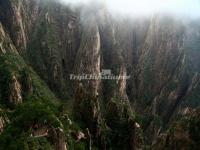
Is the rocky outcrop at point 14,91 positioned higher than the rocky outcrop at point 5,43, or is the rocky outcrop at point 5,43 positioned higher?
the rocky outcrop at point 5,43

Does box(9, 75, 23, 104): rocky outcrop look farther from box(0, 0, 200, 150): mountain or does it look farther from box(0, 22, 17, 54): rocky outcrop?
box(0, 22, 17, 54): rocky outcrop

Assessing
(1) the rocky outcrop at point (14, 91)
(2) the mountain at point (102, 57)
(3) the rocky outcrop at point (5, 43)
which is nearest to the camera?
(1) the rocky outcrop at point (14, 91)

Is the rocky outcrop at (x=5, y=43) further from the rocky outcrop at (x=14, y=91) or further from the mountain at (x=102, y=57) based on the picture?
the rocky outcrop at (x=14, y=91)

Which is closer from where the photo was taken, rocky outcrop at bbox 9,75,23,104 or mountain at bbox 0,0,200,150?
rocky outcrop at bbox 9,75,23,104

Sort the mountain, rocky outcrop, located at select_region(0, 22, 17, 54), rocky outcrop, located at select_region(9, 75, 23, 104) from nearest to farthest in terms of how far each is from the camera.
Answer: rocky outcrop, located at select_region(9, 75, 23, 104)
rocky outcrop, located at select_region(0, 22, 17, 54)
the mountain

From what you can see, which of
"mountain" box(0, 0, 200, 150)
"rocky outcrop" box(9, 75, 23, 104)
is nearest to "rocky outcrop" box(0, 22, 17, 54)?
"mountain" box(0, 0, 200, 150)

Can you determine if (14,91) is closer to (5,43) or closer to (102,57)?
(5,43)

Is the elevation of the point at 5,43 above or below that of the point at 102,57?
above

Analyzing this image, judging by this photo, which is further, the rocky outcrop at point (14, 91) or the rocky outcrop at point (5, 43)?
the rocky outcrop at point (5, 43)

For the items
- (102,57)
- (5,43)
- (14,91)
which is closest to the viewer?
(14,91)

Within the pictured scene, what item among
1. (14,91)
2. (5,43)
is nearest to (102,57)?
(5,43)

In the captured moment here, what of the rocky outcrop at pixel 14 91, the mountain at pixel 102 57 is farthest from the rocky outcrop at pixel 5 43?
the rocky outcrop at pixel 14 91

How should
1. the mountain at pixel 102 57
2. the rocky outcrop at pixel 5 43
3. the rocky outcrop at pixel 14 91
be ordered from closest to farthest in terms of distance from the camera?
the rocky outcrop at pixel 14 91 < the rocky outcrop at pixel 5 43 < the mountain at pixel 102 57
